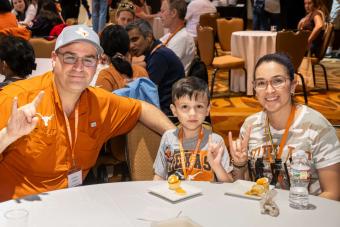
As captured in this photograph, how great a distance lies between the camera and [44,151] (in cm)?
240

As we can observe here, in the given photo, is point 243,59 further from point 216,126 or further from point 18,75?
point 18,75

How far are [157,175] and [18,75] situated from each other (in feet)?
4.86

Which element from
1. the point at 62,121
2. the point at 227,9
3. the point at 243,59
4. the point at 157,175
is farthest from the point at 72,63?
the point at 227,9

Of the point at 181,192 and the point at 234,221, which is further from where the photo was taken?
the point at 181,192

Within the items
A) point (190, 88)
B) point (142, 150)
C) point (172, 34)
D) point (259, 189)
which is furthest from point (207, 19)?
point (259, 189)

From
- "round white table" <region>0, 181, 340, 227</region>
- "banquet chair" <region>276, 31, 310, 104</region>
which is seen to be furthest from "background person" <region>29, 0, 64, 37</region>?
"round white table" <region>0, 181, 340, 227</region>

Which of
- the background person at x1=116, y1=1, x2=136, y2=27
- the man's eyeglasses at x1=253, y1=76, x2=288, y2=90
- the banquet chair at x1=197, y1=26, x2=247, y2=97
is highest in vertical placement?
the background person at x1=116, y1=1, x2=136, y2=27

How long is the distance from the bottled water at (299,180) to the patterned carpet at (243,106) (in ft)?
9.86

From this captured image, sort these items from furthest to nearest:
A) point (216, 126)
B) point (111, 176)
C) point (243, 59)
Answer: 1. point (243, 59)
2. point (216, 126)
3. point (111, 176)

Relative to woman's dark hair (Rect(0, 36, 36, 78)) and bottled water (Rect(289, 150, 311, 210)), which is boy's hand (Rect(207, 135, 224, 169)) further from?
woman's dark hair (Rect(0, 36, 36, 78))

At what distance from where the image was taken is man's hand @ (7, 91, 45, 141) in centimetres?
213

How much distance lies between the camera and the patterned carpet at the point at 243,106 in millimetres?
5875

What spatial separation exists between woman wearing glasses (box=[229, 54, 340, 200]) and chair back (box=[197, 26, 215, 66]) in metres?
4.44

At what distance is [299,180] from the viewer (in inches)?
84.4
